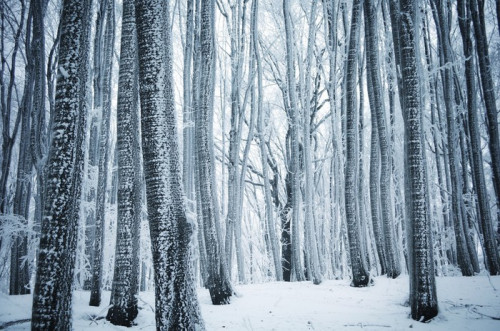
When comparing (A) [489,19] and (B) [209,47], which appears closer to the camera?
(B) [209,47]

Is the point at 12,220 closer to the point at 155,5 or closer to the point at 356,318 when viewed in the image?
the point at 155,5

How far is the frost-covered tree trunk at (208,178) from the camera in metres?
5.10

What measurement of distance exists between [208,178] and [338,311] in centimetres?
298

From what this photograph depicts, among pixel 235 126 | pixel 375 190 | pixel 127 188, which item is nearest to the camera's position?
pixel 127 188

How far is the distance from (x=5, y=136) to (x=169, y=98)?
23.7ft

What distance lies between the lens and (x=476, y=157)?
6719mm

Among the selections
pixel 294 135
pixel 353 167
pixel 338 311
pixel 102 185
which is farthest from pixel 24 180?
pixel 353 167

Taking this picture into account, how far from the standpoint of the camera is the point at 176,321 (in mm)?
2627

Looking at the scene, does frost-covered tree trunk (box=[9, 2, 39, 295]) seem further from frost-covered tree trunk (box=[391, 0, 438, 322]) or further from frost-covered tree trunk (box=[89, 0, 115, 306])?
frost-covered tree trunk (box=[391, 0, 438, 322])

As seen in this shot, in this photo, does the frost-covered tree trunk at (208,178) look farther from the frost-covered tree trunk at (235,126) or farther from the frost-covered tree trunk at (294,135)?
the frost-covered tree trunk at (294,135)

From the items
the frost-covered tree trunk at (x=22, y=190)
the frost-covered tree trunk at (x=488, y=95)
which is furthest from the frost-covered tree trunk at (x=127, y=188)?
the frost-covered tree trunk at (x=488, y=95)

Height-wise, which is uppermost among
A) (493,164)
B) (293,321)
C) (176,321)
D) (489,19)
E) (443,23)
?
(489,19)

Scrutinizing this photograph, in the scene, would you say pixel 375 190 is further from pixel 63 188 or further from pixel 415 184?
pixel 63 188

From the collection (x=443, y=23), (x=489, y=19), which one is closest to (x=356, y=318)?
(x=443, y=23)
